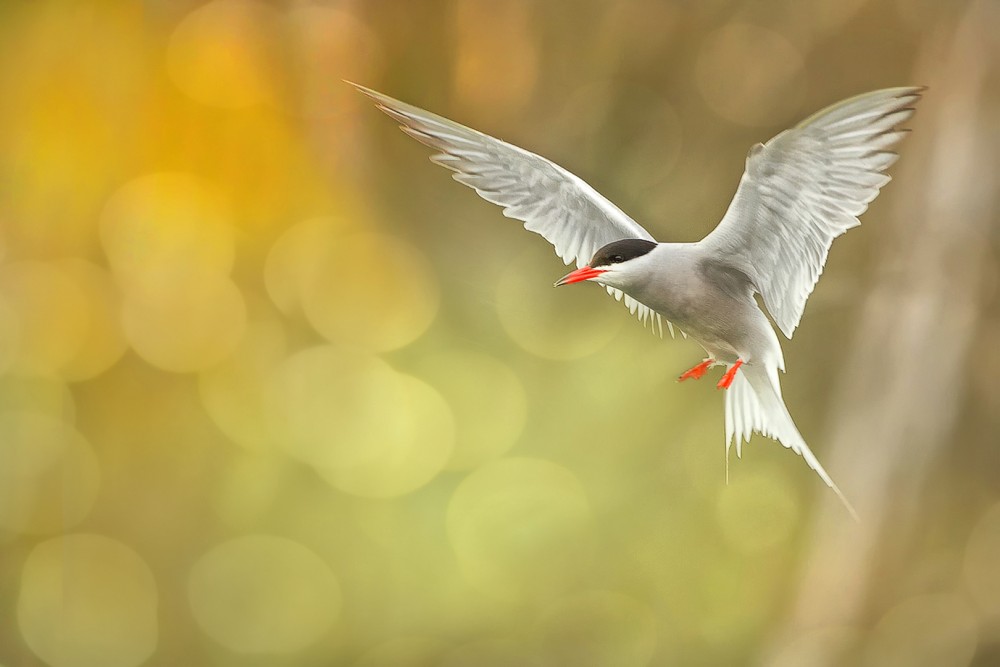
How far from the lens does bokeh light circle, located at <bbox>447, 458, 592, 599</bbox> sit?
144cm

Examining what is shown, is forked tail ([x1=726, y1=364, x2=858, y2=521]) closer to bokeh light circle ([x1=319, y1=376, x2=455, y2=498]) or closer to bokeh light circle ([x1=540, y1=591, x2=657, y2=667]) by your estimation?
bokeh light circle ([x1=540, y1=591, x2=657, y2=667])

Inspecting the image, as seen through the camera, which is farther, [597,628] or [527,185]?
[597,628]

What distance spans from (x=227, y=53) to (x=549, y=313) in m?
0.62

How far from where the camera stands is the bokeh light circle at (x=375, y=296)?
1.45 meters

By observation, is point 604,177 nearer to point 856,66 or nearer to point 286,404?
point 856,66

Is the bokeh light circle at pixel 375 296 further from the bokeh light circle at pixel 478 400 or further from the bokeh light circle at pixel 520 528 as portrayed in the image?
the bokeh light circle at pixel 520 528

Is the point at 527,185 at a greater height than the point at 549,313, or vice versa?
the point at 527,185

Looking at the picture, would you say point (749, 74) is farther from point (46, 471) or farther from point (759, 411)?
point (46, 471)

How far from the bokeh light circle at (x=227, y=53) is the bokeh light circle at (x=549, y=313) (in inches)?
18.2

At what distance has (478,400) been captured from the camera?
1455 mm

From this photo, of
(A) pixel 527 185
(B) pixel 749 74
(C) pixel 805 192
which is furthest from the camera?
(B) pixel 749 74

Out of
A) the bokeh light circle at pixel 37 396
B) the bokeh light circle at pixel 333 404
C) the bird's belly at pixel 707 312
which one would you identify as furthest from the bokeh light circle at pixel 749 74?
the bokeh light circle at pixel 37 396

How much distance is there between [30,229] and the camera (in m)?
1.43

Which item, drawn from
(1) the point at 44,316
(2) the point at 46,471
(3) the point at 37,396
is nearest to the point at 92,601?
(2) the point at 46,471
